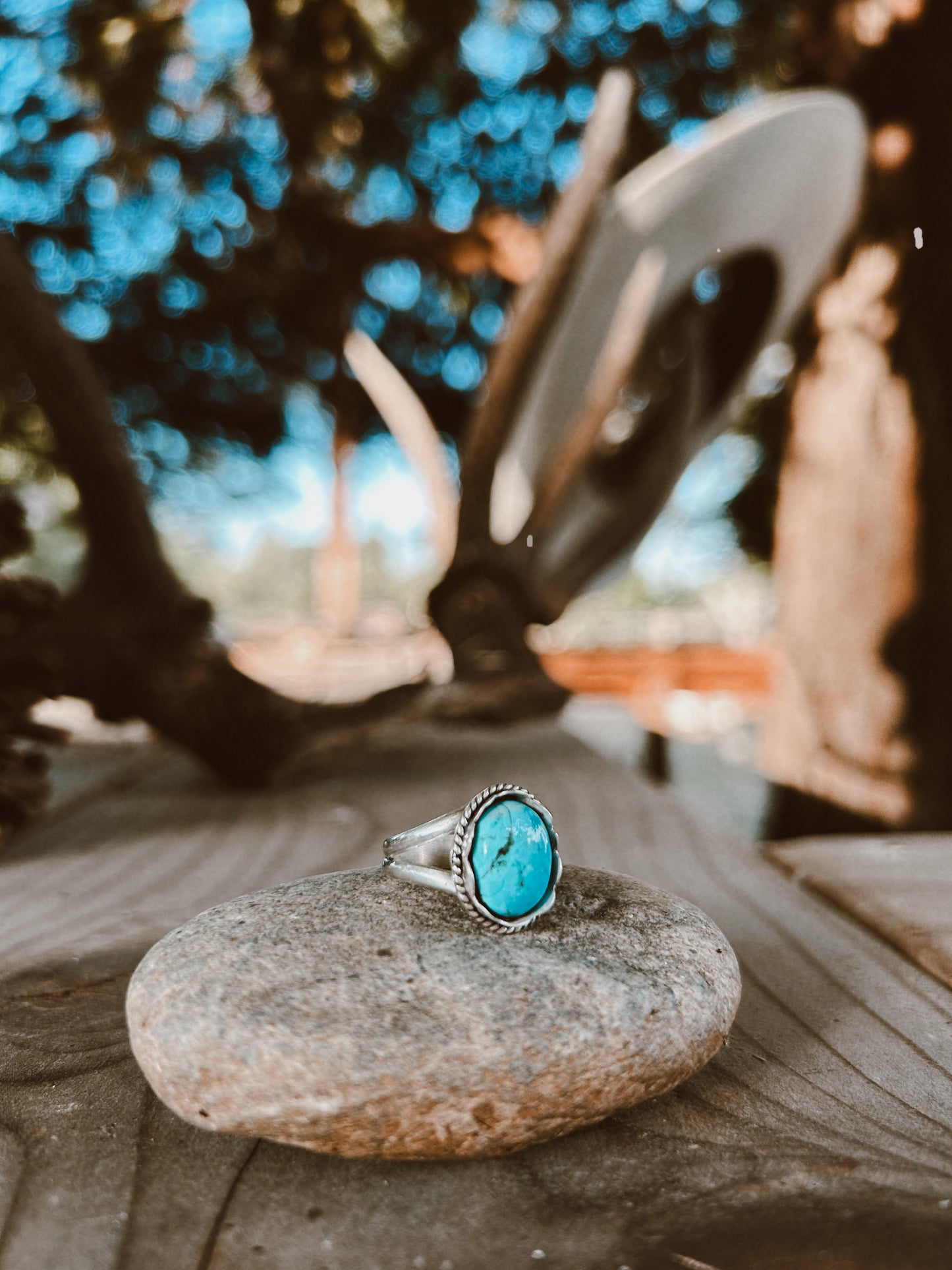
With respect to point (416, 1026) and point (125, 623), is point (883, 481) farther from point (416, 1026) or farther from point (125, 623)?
point (416, 1026)

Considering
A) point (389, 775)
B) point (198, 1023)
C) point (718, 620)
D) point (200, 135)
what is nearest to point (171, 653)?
point (389, 775)

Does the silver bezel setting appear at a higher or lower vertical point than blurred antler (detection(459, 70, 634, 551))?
lower

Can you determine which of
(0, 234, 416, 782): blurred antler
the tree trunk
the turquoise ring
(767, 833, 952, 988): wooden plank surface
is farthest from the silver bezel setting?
the tree trunk

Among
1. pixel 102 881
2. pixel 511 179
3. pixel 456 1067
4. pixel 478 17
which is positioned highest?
pixel 478 17

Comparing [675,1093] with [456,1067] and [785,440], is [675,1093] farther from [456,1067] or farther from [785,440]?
[785,440]

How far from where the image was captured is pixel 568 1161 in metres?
1.06

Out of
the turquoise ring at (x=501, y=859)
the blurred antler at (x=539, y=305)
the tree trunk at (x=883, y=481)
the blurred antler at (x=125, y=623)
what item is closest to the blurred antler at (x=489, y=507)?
the blurred antler at (x=539, y=305)

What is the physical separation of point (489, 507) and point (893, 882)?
275cm

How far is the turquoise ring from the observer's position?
1.25 m

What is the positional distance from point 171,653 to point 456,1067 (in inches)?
93.5

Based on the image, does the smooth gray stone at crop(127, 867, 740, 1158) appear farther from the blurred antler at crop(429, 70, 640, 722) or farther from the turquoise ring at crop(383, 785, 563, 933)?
the blurred antler at crop(429, 70, 640, 722)

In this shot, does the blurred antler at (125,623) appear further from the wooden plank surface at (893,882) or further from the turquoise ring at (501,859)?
the turquoise ring at (501,859)

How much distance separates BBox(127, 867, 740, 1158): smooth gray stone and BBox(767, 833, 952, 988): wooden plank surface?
576 mm

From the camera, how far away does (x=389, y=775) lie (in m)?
3.58
